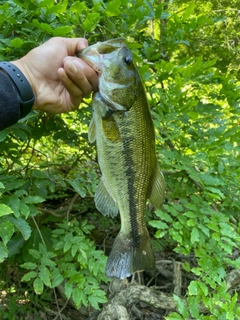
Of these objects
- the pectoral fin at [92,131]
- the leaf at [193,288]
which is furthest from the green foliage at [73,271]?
the pectoral fin at [92,131]

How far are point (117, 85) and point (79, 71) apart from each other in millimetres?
185

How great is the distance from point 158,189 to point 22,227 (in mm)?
686

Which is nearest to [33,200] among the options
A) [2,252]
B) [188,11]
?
[2,252]

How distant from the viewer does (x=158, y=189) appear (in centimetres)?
183

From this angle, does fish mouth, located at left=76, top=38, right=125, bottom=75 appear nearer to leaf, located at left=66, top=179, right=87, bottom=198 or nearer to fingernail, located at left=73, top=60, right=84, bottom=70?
fingernail, located at left=73, top=60, right=84, bottom=70

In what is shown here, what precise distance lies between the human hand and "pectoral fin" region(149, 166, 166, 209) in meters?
0.53

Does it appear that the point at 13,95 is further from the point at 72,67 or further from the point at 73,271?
the point at 73,271

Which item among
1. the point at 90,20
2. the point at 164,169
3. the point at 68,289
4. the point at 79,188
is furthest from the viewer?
the point at 164,169

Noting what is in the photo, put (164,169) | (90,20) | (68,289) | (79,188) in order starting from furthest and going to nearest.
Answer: (164,169)
(79,188)
(68,289)
(90,20)

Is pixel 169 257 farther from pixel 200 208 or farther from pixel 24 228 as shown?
pixel 24 228

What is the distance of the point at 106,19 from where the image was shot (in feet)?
7.25

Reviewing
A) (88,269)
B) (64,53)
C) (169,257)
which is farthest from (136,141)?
(169,257)

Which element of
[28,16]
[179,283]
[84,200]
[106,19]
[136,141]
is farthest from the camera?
[84,200]

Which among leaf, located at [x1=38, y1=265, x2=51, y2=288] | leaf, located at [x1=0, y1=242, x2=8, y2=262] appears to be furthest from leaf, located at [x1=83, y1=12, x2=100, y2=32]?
leaf, located at [x1=38, y1=265, x2=51, y2=288]
